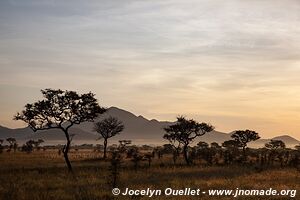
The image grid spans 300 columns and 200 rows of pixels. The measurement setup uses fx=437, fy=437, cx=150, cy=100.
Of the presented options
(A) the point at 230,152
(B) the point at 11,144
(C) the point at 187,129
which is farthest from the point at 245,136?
(B) the point at 11,144

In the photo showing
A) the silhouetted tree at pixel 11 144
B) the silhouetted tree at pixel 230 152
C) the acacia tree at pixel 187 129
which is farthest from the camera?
the silhouetted tree at pixel 11 144

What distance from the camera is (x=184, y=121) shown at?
223ft

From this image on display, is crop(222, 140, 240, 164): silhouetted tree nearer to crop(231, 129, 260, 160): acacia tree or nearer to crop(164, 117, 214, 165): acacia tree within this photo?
crop(231, 129, 260, 160): acacia tree

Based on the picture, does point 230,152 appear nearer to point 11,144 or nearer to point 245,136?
point 245,136

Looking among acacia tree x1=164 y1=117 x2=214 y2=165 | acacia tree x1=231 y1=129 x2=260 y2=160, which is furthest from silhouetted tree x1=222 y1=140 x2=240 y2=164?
acacia tree x1=164 y1=117 x2=214 y2=165

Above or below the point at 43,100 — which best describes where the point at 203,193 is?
below

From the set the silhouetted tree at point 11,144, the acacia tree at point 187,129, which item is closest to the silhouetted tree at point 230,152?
the acacia tree at point 187,129

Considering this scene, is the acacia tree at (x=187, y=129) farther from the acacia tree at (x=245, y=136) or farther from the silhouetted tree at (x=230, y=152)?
the acacia tree at (x=245, y=136)

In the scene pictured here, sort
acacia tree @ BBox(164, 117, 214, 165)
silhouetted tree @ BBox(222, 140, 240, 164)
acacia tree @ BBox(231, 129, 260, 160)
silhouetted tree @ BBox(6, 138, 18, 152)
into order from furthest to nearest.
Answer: silhouetted tree @ BBox(6, 138, 18, 152) → acacia tree @ BBox(231, 129, 260, 160) → acacia tree @ BBox(164, 117, 214, 165) → silhouetted tree @ BBox(222, 140, 240, 164)

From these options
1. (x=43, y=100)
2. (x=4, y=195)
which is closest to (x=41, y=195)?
(x=4, y=195)

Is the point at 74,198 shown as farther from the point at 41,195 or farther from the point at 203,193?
the point at 203,193

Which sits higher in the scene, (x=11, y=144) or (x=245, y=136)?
(x=245, y=136)

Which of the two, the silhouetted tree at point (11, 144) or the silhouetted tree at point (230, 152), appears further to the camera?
the silhouetted tree at point (11, 144)

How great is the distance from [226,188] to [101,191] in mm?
8198
